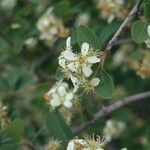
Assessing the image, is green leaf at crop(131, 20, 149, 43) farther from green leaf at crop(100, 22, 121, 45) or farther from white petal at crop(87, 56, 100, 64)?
green leaf at crop(100, 22, 121, 45)

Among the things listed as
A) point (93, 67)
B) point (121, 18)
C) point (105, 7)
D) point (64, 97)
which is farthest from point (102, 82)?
point (105, 7)

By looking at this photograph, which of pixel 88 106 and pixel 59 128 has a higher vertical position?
pixel 59 128

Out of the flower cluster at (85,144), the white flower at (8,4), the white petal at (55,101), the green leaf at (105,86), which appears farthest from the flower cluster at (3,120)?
the white flower at (8,4)

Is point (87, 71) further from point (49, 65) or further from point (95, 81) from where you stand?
point (49, 65)

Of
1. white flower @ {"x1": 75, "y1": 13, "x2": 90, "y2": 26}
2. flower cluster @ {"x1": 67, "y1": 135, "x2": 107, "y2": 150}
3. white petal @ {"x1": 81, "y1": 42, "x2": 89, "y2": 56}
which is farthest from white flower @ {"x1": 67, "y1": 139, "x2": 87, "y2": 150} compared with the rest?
white flower @ {"x1": 75, "y1": 13, "x2": 90, "y2": 26}

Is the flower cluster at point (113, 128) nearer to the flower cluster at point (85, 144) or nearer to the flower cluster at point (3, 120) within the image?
the flower cluster at point (3, 120)

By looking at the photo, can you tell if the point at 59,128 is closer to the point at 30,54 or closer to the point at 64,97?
the point at 64,97
